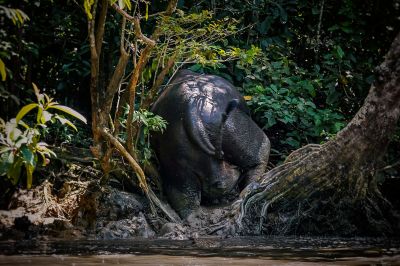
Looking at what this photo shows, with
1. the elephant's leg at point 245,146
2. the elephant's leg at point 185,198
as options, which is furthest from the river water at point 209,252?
the elephant's leg at point 245,146

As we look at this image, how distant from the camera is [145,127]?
571cm

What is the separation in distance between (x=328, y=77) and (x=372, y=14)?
0.94 m

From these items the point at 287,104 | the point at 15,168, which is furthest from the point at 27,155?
the point at 287,104

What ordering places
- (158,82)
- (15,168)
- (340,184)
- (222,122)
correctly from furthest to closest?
(222,122)
(158,82)
(340,184)
(15,168)

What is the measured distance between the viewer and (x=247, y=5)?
26.2ft

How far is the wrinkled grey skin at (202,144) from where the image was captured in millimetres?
5949

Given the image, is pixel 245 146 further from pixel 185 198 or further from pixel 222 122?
pixel 185 198

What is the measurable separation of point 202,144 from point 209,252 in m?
1.93

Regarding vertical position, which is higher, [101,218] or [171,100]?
[171,100]

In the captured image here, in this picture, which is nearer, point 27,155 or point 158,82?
point 27,155

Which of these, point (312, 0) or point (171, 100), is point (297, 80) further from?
point (171, 100)

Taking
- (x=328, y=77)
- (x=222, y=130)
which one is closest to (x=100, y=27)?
(x=222, y=130)

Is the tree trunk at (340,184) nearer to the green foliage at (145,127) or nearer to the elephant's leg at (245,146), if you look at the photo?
the elephant's leg at (245,146)

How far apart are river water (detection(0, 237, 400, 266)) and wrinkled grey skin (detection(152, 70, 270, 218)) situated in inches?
38.2
